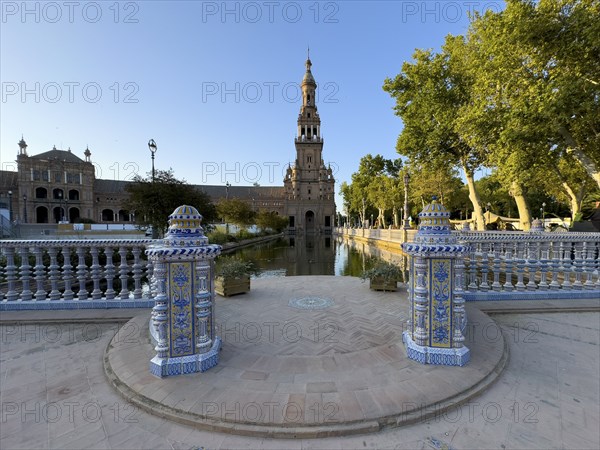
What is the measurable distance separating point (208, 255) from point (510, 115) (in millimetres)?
13590

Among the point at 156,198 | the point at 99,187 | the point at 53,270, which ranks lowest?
the point at 53,270

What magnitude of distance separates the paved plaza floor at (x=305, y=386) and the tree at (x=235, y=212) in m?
27.9

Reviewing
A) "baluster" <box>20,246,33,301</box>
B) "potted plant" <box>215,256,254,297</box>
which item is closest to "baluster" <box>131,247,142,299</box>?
"potted plant" <box>215,256,254,297</box>

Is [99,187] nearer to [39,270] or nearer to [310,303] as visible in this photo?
[39,270]

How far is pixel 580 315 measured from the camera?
16.3ft

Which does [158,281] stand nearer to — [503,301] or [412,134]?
[503,301]

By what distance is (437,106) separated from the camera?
15977mm

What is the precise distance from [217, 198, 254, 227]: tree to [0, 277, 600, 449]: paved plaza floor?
91.5ft

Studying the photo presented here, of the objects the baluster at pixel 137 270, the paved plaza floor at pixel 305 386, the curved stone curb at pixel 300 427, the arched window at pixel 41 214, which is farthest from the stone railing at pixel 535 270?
the arched window at pixel 41 214

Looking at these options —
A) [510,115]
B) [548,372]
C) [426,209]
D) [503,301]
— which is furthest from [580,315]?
[510,115]

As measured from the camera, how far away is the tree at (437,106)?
16.0 meters

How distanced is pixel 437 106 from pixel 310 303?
1594 centimetres

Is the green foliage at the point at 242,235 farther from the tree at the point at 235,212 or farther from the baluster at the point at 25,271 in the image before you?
the baluster at the point at 25,271

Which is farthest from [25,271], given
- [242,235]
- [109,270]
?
[242,235]
